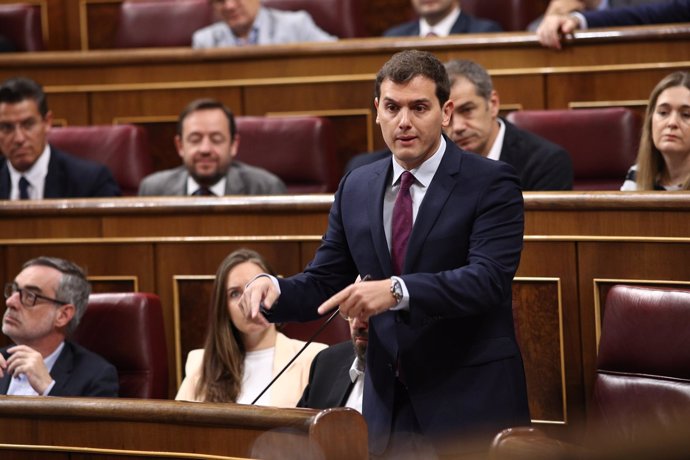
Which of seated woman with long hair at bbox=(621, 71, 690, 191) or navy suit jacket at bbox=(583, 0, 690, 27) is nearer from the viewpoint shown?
seated woman with long hair at bbox=(621, 71, 690, 191)

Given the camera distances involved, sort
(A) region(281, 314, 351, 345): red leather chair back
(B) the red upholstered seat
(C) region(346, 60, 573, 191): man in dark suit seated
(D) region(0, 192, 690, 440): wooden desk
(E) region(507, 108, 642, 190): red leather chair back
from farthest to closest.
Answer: (E) region(507, 108, 642, 190): red leather chair back → (C) region(346, 60, 573, 191): man in dark suit seated → (A) region(281, 314, 351, 345): red leather chair back → (D) region(0, 192, 690, 440): wooden desk → (B) the red upholstered seat

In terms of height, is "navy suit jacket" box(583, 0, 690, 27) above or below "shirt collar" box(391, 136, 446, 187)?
above

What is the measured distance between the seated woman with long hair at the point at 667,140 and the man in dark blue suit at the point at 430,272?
20.2 inches

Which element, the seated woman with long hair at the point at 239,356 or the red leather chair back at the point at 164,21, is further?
the red leather chair back at the point at 164,21

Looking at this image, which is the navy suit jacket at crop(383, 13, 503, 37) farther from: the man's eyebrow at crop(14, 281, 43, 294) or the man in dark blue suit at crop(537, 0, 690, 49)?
the man's eyebrow at crop(14, 281, 43, 294)

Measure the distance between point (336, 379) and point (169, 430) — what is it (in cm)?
27

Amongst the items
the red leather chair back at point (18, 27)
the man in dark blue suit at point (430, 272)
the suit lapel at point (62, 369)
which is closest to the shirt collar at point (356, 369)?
the man in dark blue suit at point (430, 272)

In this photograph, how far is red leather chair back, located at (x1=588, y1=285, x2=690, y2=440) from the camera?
98 centimetres

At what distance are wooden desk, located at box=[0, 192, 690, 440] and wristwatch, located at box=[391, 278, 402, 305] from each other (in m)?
0.43

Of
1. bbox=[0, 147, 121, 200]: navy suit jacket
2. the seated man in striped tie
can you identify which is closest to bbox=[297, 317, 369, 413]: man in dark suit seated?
the seated man in striped tie

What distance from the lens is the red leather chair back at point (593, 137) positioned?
5.07 ft

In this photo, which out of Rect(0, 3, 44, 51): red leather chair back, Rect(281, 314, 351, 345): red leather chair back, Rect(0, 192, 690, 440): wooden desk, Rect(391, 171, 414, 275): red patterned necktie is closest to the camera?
Rect(391, 171, 414, 275): red patterned necktie

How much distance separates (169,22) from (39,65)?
307 mm

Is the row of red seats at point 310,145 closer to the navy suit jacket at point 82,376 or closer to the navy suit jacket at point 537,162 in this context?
the navy suit jacket at point 537,162
